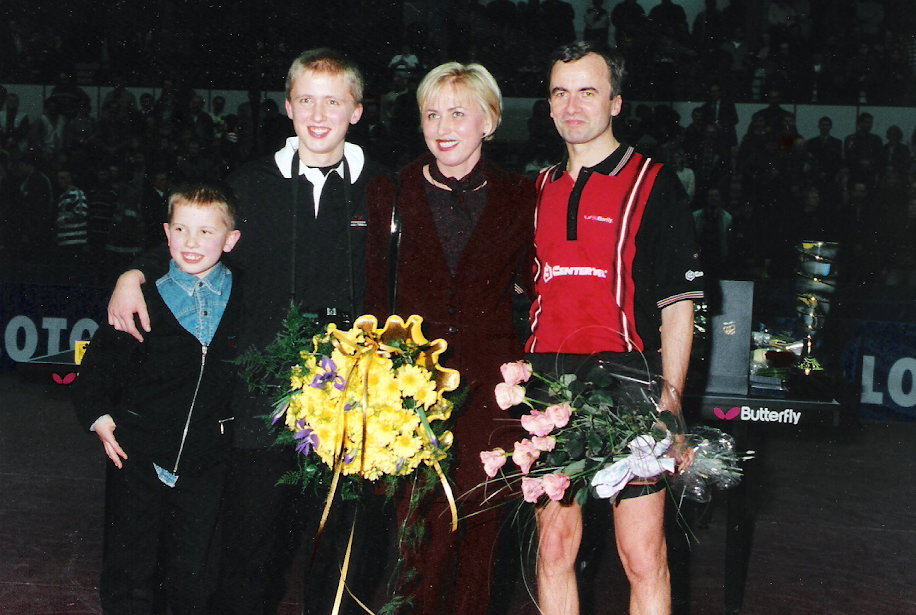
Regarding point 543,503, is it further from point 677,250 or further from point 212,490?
point 212,490

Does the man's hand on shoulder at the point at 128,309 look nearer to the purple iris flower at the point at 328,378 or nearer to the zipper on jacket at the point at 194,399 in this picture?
the zipper on jacket at the point at 194,399

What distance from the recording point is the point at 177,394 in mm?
3023

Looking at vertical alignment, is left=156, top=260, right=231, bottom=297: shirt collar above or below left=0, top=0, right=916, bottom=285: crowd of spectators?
below

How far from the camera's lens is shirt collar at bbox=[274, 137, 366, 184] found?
3027mm

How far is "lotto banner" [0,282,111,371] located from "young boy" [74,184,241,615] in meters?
4.96

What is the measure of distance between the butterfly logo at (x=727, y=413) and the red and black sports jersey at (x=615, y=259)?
1014 mm

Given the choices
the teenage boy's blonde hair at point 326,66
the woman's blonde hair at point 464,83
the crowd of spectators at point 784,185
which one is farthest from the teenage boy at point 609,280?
the crowd of spectators at point 784,185

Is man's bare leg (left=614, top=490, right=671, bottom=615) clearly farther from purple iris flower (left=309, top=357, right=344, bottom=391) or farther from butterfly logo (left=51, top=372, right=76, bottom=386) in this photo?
butterfly logo (left=51, top=372, right=76, bottom=386)

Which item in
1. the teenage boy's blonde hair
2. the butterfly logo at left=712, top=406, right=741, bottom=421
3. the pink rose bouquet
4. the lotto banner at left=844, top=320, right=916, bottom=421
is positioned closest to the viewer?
the pink rose bouquet

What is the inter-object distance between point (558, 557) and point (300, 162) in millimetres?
1331

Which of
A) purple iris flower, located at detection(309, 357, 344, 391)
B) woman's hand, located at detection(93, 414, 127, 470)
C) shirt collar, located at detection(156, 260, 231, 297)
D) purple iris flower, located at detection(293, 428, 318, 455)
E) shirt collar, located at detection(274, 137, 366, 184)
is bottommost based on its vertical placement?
woman's hand, located at detection(93, 414, 127, 470)

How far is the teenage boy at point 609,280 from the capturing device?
9.03 ft

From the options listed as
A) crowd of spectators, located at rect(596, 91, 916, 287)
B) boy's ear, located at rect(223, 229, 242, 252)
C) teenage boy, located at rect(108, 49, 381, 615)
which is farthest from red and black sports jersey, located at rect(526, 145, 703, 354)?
crowd of spectators, located at rect(596, 91, 916, 287)

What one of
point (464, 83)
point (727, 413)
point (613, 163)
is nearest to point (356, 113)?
point (464, 83)
